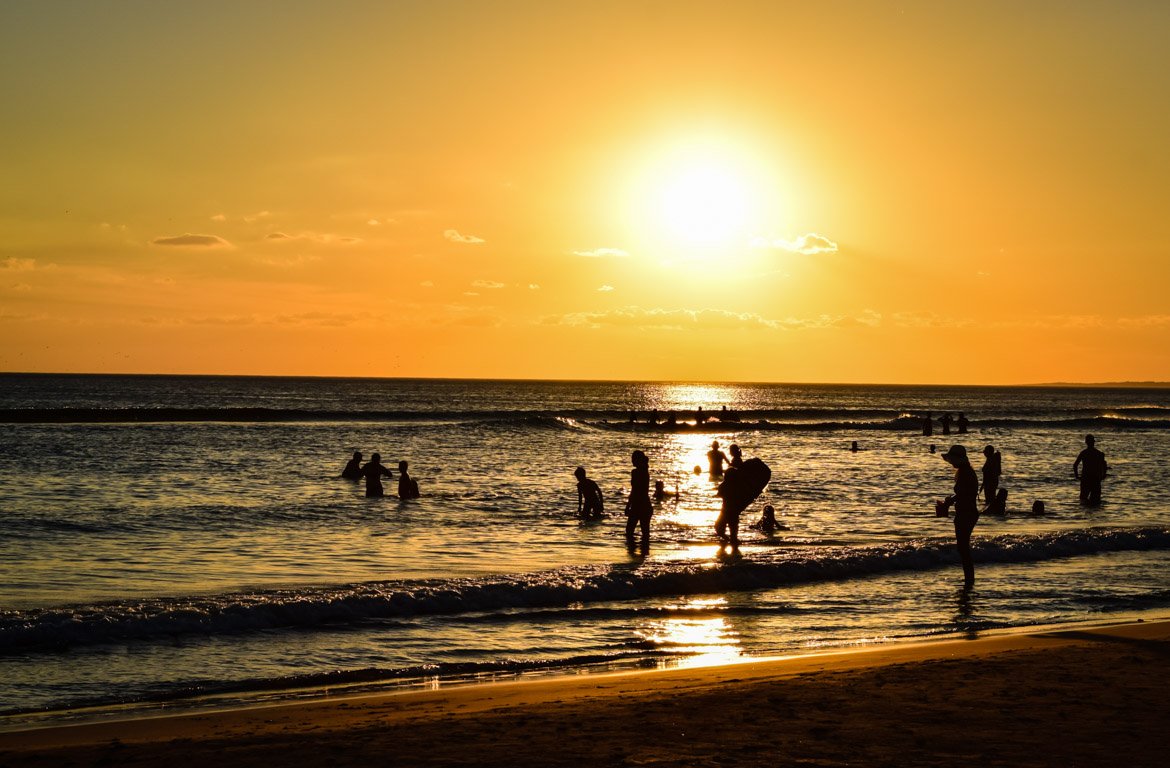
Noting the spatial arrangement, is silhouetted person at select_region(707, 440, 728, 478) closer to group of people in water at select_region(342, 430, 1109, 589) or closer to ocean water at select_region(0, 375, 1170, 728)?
ocean water at select_region(0, 375, 1170, 728)

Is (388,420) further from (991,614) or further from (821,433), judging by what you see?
(991,614)

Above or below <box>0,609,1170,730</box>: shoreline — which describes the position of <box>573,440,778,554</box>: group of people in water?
above

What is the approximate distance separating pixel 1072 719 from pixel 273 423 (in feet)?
252

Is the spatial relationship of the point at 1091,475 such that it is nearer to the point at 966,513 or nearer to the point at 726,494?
the point at 726,494

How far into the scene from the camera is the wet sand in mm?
7141

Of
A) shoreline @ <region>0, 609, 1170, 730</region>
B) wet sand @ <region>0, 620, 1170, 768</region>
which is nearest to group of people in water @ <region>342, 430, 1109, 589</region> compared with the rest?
shoreline @ <region>0, 609, 1170, 730</region>

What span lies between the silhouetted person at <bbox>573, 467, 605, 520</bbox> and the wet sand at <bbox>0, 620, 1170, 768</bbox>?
13.2m

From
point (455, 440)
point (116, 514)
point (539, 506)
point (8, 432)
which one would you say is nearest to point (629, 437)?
point (455, 440)

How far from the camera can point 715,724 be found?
7957 mm

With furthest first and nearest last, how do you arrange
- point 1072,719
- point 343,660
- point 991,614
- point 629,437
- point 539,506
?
point 629,437 → point 539,506 → point 991,614 → point 343,660 → point 1072,719

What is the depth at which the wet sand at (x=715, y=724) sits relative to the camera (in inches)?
281

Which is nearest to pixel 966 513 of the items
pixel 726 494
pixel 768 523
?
pixel 726 494

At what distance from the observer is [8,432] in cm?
6256

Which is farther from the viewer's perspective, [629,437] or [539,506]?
[629,437]
